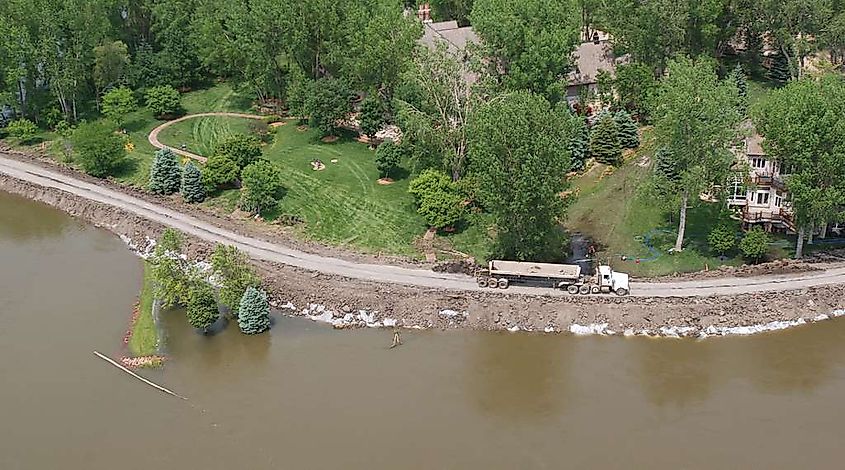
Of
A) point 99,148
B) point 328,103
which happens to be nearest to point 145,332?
point 99,148

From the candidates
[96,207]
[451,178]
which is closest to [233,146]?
[96,207]

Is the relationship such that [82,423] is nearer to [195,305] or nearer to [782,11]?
[195,305]

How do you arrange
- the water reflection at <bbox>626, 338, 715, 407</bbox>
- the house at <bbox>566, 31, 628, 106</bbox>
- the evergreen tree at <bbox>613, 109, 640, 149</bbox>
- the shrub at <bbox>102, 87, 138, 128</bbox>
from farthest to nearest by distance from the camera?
the house at <bbox>566, 31, 628, 106</bbox> → the shrub at <bbox>102, 87, 138, 128</bbox> → the evergreen tree at <bbox>613, 109, 640, 149</bbox> → the water reflection at <bbox>626, 338, 715, 407</bbox>

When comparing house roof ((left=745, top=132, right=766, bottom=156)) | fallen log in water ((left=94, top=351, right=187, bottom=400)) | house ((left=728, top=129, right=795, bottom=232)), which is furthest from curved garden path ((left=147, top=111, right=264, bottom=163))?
house roof ((left=745, top=132, right=766, bottom=156))

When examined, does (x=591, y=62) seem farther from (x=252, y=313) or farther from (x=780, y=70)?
(x=252, y=313)

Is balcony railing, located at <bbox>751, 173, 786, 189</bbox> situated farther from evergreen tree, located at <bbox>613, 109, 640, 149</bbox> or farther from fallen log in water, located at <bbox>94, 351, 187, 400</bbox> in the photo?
fallen log in water, located at <bbox>94, 351, 187, 400</bbox>

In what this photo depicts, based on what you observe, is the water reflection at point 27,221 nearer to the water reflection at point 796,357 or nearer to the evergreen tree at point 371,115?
the evergreen tree at point 371,115
